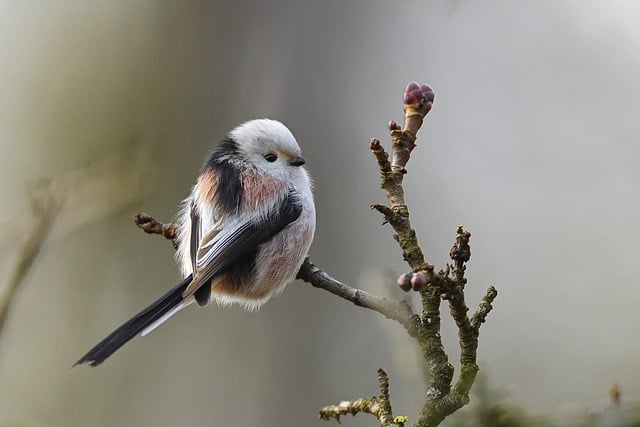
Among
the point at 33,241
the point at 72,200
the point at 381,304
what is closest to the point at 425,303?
the point at 381,304

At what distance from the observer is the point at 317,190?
4.38 metres

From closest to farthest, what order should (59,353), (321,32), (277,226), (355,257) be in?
(277,226) < (59,353) < (355,257) < (321,32)

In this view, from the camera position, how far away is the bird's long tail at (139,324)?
162 cm

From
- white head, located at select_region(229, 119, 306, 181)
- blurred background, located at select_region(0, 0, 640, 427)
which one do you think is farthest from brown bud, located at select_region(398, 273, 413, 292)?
blurred background, located at select_region(0, 0, 640, 427)

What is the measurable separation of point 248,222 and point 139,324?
19.6 inches

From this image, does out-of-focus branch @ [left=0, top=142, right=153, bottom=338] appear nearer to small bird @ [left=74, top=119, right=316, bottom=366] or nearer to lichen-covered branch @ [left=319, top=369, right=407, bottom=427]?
small bird @ [left=74, top=119, right=316, bottom=366]

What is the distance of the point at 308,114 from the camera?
14.8 feet

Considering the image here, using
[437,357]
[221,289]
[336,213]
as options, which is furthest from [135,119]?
[437,357]

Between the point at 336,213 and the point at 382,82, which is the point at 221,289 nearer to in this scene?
the point at 336,213

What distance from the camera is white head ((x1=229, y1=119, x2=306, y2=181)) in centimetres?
227

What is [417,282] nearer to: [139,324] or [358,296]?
[358,296]

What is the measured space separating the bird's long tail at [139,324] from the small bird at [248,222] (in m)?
0.04

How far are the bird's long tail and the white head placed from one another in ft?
1.47

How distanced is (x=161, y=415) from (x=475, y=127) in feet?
10.5
